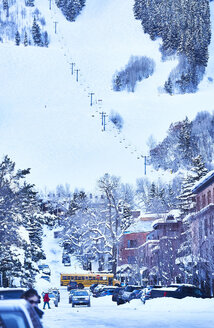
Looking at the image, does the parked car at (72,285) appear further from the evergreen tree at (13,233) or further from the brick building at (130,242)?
the evergreen tree at (13,233)

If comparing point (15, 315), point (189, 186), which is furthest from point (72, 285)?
point (15, 315)

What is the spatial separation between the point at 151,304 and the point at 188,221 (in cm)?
3558

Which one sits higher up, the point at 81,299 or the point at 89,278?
the point at 89,278

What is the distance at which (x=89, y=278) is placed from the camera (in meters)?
99.4

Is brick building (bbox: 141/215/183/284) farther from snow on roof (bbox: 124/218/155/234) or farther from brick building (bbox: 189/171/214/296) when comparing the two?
snow on roof (bbox: 124/218/155/234)

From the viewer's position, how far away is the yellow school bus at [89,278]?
96.2m

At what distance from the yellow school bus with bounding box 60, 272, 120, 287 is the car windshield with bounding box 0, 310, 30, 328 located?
288ft

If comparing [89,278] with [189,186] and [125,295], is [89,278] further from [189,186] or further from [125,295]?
[125,295]

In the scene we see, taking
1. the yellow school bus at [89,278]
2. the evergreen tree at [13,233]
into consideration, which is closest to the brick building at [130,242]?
the yellow school bus at [89,278]

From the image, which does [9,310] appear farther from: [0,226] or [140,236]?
[140,236]

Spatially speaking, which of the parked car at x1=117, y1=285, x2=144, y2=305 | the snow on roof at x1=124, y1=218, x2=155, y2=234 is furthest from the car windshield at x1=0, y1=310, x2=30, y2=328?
the snow on roof at x1=124, y1=218, x2=155, y2=234

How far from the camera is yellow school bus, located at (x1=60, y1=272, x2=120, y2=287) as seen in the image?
3786 inches

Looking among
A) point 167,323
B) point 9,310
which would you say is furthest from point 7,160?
point 9,310

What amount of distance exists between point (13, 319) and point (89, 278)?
9402 centimetres
